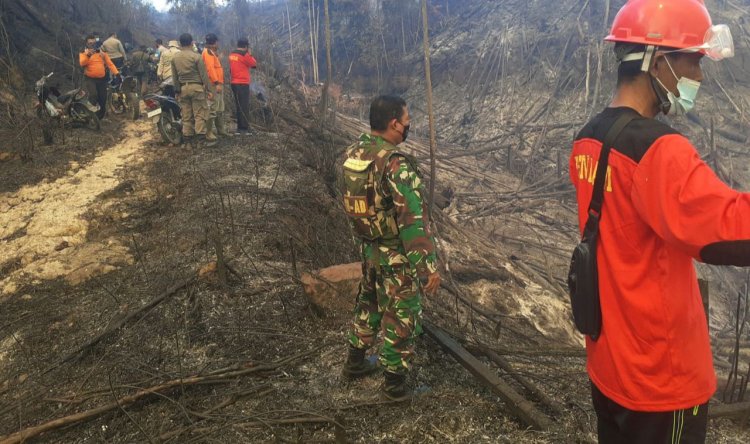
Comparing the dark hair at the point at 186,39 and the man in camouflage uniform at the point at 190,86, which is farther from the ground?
the dark hair at the point at 186,39

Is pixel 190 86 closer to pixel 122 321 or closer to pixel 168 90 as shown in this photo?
pixel 168 90

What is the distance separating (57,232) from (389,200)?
4898 millimetres

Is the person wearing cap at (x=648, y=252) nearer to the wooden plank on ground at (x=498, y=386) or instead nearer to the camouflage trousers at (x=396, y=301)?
the wooden plank on ground at (x=498, y=386)

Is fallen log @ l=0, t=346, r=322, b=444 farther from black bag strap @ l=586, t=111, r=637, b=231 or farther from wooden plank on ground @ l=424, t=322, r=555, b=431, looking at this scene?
black bag strap @ l=586, t=111, r=637, b=231

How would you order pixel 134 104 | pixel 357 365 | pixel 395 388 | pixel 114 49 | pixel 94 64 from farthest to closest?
pixel 114 49 → pixel 134 104 → pixel 94 64 → pixel 357 365 → pixel 395 388

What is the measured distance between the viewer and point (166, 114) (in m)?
8.12

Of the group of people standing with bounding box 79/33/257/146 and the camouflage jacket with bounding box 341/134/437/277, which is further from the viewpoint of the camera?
the group of people standing with bounding box 79/33/257/146

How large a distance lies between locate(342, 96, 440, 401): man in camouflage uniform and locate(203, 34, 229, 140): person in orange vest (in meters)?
6.10

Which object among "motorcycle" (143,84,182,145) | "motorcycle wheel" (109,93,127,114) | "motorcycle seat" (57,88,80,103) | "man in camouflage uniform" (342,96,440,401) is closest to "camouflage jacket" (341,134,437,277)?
"man in camouflage uniform" (342,96,440,401)

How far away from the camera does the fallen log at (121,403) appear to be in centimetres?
227

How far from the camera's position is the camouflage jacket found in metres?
2.32

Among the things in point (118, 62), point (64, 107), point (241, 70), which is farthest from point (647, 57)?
point (118, 62)

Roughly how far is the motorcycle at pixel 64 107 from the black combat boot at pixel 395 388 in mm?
8271

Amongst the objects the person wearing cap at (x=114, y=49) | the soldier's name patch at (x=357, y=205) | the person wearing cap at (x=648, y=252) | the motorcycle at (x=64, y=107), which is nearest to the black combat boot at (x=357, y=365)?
the soldier's name patch at (x=357, y=205)
